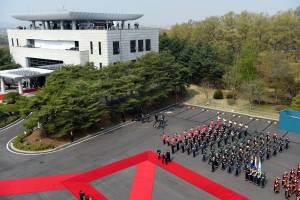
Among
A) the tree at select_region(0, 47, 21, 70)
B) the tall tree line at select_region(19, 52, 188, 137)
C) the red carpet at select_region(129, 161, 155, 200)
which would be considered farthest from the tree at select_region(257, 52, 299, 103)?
the tree at select_region(0, 47, 21, 70)

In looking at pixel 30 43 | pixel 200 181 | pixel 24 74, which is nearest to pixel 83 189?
pixel 200 181

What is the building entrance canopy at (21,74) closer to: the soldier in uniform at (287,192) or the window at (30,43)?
the window at (30,43)

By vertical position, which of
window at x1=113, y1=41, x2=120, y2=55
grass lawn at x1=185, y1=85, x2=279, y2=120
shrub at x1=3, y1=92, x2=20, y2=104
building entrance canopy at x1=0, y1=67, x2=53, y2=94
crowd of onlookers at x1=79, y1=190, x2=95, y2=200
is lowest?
crowd of onlookers at x1=79, y1=190, x2=95, y2=200

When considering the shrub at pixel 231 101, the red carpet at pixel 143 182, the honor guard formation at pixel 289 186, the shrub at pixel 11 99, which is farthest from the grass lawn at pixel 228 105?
the shrub at pixel 11 99

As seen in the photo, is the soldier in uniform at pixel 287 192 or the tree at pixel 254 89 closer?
the soldier in uniform at pixel 287 192

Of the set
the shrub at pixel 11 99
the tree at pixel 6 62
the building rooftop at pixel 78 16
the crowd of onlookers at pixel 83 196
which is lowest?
the crowd of onlookers at pixel 83 196

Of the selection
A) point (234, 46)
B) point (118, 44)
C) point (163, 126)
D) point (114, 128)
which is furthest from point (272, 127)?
point (234, 46)

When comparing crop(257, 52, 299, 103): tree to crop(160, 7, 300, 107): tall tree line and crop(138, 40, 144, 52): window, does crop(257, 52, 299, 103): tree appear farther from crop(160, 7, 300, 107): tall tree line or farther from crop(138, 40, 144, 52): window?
crop(138, 40, 144, 52): window
